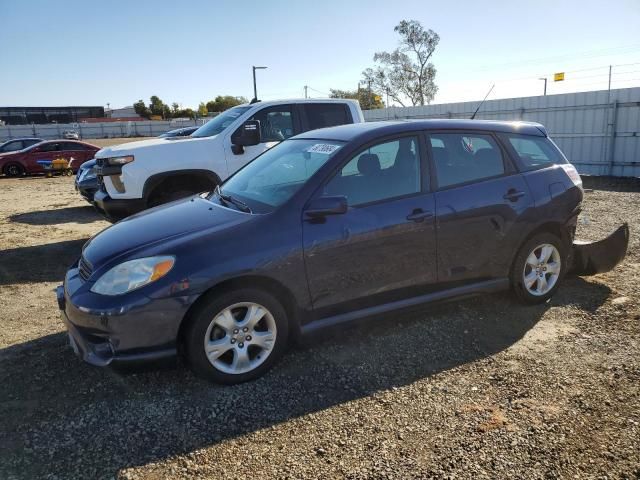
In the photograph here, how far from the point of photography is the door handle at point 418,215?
12.6 feet

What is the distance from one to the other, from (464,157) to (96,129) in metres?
63.2

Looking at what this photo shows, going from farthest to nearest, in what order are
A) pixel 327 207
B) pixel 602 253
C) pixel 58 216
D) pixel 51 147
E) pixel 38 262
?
pixel 51 147 → pixel 58 216 → pixel 38 262 → pixel 602 253 → pixel 327 207

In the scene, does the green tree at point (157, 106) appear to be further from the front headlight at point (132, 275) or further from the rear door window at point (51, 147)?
the front headlight at point (132, 275)

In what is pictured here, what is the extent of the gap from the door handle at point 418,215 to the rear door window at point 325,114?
3928mm

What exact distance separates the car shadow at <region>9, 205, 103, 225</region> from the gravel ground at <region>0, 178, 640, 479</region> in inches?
227

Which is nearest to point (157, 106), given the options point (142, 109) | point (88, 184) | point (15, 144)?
point (142, 109)

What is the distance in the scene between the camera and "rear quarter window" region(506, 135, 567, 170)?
4.56m

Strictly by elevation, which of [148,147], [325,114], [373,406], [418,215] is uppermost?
[325,114]

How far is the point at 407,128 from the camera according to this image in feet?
13.4

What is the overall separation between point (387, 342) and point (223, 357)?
4.34ft

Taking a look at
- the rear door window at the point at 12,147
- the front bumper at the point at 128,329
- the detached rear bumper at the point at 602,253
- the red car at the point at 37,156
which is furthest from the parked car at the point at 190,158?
the rear door window at the point at 12,147

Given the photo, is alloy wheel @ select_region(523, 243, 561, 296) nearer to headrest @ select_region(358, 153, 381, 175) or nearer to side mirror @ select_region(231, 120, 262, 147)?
headrest @ select_region(358, 153, 381, 175)

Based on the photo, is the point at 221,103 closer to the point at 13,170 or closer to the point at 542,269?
the point at 13,170

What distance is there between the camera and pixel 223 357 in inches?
134
